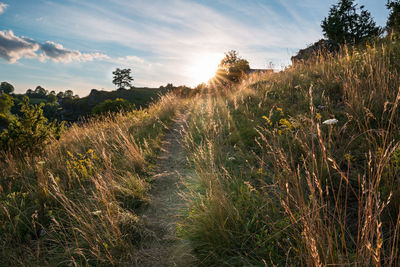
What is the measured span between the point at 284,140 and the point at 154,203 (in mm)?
2526

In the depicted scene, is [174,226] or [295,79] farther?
[295,79]

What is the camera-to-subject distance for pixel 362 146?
9.10ft

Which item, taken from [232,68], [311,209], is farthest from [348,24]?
[311,209]

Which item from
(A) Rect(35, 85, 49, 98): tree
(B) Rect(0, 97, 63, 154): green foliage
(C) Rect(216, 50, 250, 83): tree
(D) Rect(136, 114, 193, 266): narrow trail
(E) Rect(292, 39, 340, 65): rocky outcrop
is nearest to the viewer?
(D) Rect(136, 114, 193, 266): narrow trail

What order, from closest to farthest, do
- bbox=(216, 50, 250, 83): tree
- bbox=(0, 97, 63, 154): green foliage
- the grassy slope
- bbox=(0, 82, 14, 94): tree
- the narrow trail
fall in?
the grassy slope < the narrow trail < bbox=(0, 97, 63, 154): green foliage < bbox=(216, 50, 250, 83): tree < bbox=(0, 82, 14, 94): tree

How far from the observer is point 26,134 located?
6.10 m

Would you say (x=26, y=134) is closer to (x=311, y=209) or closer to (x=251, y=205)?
(x=251, y=205)

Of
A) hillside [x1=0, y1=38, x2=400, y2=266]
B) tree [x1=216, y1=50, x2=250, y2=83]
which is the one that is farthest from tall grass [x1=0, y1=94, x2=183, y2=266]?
tree [x1=216, y1=50, x2=250, y2=83]

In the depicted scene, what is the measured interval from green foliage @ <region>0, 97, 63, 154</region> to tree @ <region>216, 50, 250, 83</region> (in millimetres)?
19314

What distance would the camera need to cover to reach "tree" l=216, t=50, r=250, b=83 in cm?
2373

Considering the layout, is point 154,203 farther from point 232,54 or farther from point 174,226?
point 232,54

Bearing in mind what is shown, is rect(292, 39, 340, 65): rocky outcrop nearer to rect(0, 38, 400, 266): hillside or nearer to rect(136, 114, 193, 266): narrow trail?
rect(0, 38, 400, 266): hillside

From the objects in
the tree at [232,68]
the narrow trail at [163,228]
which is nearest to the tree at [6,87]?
the tree at [232,68]

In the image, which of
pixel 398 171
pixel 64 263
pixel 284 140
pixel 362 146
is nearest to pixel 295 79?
pixel 284 140
